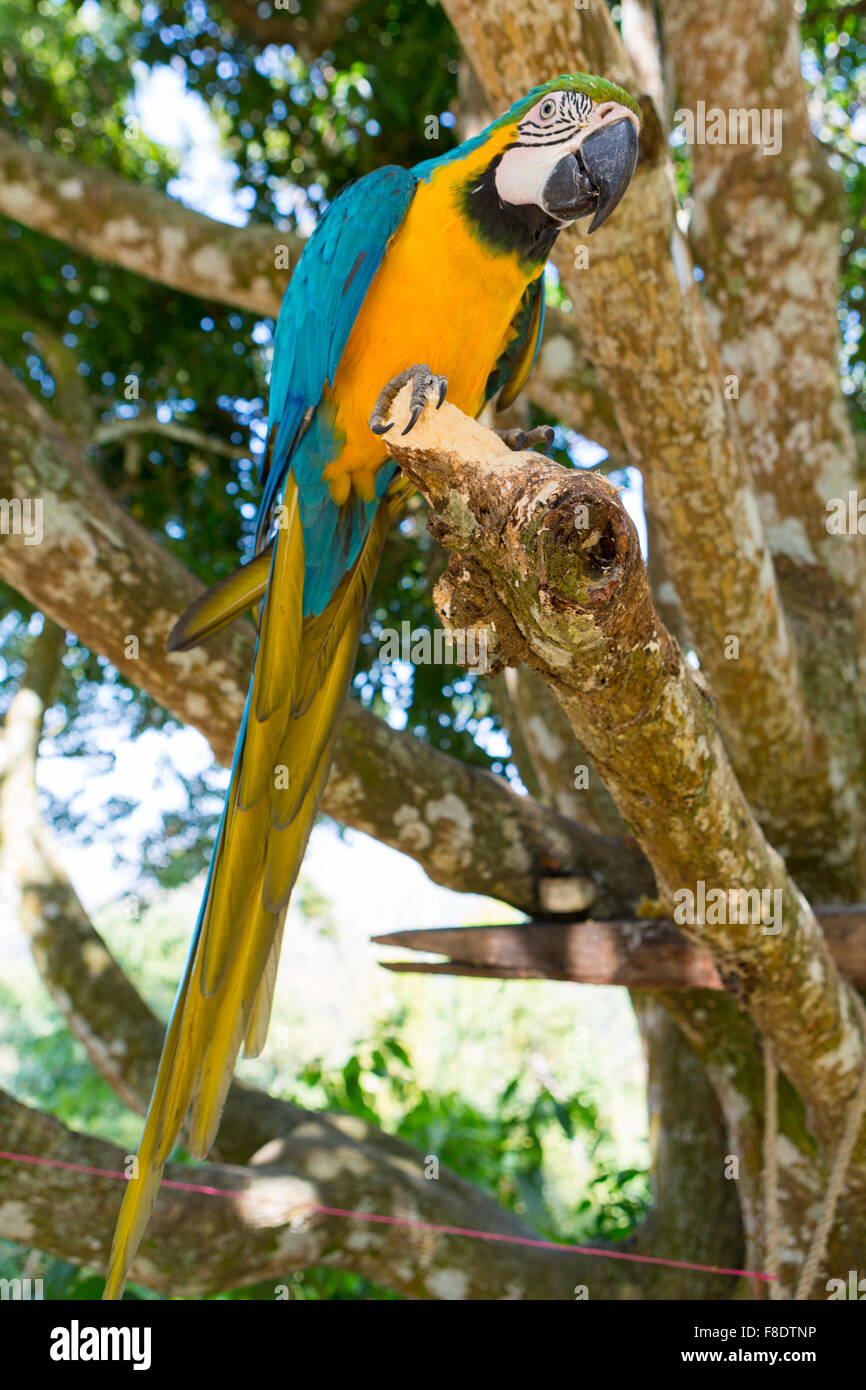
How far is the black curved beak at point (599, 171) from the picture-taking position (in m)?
1.57

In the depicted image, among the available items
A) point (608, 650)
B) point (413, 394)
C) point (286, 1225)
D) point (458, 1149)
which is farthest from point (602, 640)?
point (458, 1149)

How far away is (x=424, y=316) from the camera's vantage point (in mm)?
1701

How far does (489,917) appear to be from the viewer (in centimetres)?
890

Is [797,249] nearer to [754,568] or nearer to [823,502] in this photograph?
[823,502]

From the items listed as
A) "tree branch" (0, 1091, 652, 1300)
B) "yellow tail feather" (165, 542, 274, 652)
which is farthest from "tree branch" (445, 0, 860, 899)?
"tree branch" (0, 1091, 652, 1300)

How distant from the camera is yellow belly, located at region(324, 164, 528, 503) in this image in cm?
168

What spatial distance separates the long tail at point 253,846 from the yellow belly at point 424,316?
149 millimetres

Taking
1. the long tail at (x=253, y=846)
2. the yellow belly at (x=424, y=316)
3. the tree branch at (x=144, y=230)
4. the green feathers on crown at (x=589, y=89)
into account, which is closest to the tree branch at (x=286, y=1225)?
the long tail at (x=253, y=846)

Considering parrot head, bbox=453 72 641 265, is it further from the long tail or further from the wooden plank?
the wooden plank

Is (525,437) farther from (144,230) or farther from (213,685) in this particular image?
(144,230)

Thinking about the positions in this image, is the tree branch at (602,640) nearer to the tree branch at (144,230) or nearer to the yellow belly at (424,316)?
the yellow belly at (424,316)

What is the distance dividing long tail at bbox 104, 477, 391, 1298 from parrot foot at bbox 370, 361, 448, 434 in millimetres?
392

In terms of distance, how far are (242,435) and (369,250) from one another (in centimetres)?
256

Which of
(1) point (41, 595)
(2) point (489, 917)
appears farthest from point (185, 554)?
(2) point (489, 917)
